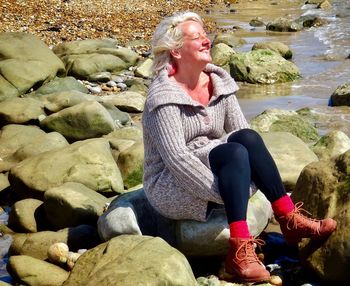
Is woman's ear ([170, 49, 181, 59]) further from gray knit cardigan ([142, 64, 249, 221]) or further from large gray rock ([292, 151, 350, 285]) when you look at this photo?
large gray rock ([292, 151, 350, 285])

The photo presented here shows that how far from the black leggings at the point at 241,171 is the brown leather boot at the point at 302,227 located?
18cm

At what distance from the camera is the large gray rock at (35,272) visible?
15.0 feet

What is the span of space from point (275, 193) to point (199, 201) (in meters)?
0.55

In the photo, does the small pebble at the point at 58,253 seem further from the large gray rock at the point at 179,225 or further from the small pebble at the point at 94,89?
the small pebble at the point at 94,89

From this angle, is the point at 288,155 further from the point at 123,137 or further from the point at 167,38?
the point at 123,137

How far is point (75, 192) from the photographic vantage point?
586 cm

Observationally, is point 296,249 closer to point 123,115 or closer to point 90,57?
→ point 123,115

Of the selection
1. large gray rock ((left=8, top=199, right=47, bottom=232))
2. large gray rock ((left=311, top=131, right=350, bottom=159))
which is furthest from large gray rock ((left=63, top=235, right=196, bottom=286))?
→ large gray rock ((left=311, top=131, right=350, bottom=159))

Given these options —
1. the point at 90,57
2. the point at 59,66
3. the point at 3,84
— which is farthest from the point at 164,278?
the point at 90,57

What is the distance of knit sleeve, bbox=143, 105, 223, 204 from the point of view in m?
4.41

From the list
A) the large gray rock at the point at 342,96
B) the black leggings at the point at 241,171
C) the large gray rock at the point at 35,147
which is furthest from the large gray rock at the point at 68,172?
the large gray rock at the point at 342,96

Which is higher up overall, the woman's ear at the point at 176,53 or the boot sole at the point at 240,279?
the woman's ear at the point at 176,53

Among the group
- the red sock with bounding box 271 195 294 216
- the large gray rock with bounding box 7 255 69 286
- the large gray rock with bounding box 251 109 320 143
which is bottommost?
the large gray rock with bounding box 251 109 320 143

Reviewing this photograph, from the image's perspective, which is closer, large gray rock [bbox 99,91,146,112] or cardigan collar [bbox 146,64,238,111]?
cardigan collar [bbox 146,64,238,111]
